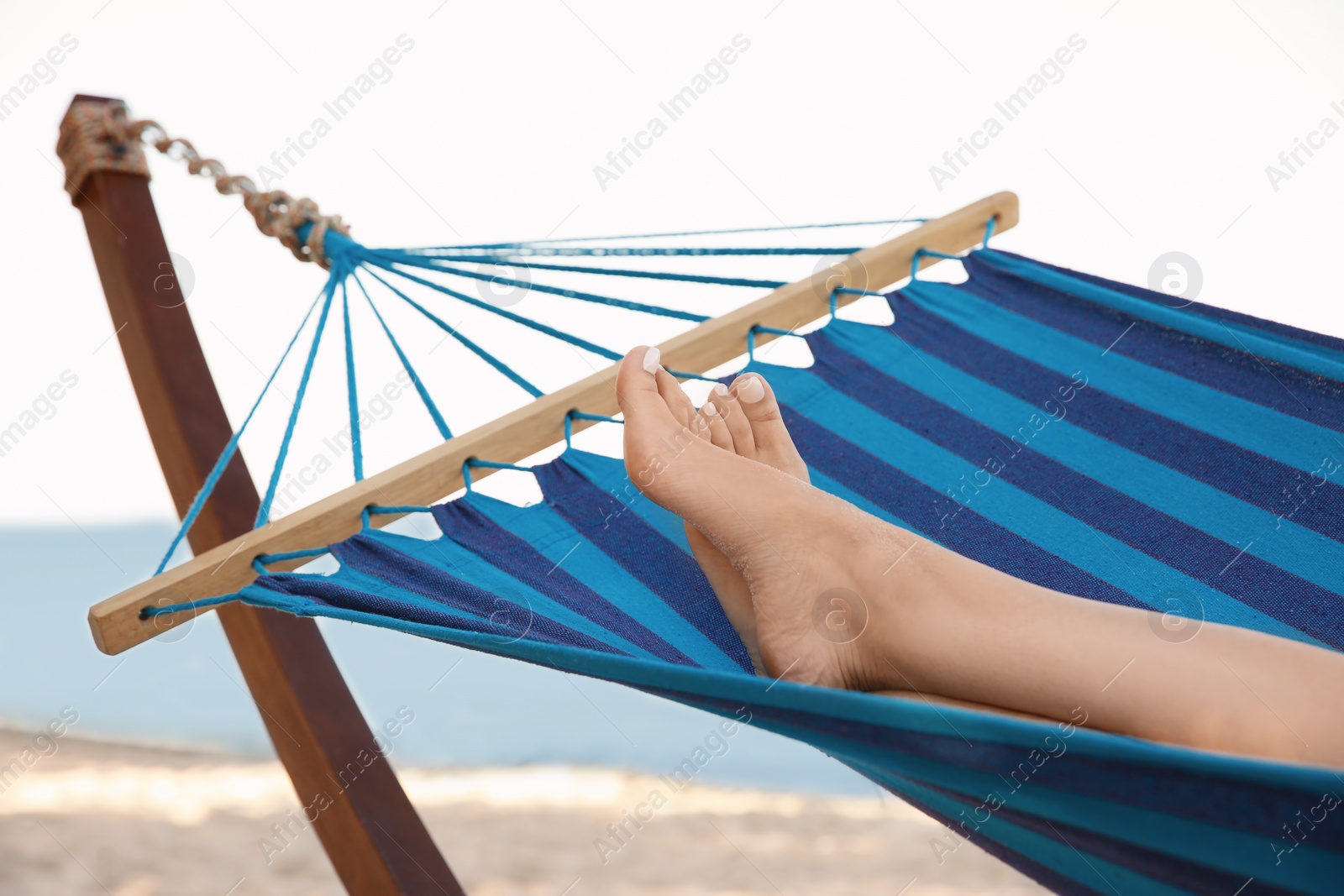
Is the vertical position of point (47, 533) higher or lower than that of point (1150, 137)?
higher

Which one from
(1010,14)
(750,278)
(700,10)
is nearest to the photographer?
(750,278)

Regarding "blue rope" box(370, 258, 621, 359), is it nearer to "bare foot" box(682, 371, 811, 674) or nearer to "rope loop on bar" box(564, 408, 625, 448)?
"rope loop on bar" box(564, 408, 625, 448)

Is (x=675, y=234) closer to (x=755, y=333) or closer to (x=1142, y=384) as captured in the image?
(x=755, y=333)

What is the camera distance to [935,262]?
1.78 meters

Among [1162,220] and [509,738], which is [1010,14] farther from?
[509,738]

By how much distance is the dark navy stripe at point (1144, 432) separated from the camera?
1.19m

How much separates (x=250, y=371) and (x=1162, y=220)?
392 cm

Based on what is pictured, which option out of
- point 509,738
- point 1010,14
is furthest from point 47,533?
point 1010,14

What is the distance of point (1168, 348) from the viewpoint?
1.47 metres

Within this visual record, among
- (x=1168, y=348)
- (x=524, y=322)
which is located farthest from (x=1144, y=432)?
(x=524, y=322)

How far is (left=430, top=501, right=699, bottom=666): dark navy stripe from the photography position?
100 cm

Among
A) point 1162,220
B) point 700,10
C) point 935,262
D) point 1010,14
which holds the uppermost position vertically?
point 700,10

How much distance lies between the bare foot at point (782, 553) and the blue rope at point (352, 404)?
42 centimetres

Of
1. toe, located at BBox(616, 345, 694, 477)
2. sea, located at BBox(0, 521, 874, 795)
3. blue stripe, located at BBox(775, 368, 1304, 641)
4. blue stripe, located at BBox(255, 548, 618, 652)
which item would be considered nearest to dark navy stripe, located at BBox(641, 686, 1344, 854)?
blue stripe, located at BBox(255, 548, 618, 652)
